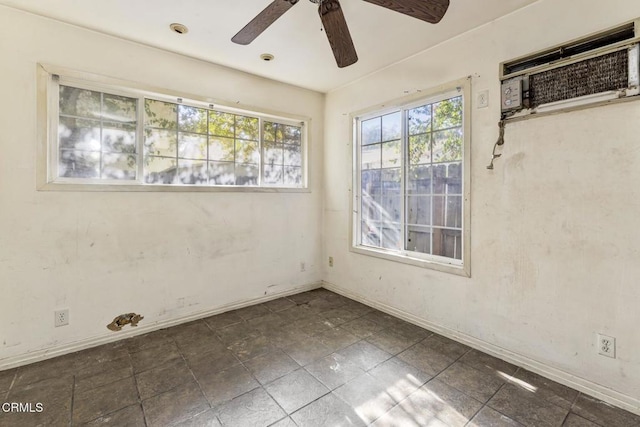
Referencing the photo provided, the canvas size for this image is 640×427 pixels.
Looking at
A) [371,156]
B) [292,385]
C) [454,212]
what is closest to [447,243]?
[454,212]

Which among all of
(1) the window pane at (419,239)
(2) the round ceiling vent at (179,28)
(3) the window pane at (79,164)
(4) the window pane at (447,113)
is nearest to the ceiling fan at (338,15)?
(2) the round ceiling vent at (179,28)

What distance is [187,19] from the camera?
2.22 metres

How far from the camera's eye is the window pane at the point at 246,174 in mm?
3242

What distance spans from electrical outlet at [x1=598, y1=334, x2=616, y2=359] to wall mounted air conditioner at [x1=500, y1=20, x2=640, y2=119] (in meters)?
1.46

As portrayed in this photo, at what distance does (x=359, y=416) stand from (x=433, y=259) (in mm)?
1578

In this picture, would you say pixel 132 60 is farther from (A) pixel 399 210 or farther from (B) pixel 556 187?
(B) pixel 556 187

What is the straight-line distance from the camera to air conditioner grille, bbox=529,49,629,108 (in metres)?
1.71

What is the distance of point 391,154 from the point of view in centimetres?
316

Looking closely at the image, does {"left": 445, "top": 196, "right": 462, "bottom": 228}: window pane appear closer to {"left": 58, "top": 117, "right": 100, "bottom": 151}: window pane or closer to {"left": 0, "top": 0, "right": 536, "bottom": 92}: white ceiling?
{"left": 0, "top": 0, "right": 536, "bottom": 92}: white ceiling

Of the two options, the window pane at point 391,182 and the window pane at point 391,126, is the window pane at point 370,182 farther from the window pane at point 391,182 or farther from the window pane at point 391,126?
the window pane at point 391,126

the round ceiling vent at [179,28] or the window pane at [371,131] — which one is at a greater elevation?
the round ceiling vent at [179,28]

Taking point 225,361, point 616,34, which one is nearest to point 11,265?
point 225,361

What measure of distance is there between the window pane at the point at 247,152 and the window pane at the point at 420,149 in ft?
5.68

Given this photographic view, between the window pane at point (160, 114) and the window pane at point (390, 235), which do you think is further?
the window pane at point (390, 235)
